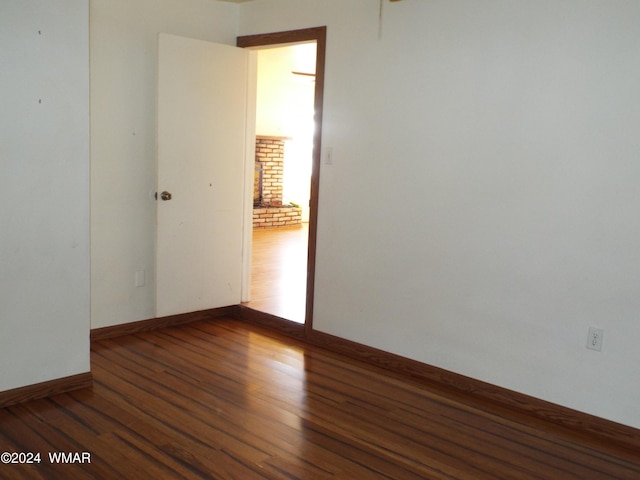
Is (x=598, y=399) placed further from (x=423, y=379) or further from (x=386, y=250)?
(x=386, y=250)

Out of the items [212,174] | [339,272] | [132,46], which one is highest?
[132,46]

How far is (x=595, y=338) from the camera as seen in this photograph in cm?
283

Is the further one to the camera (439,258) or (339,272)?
(339,272)

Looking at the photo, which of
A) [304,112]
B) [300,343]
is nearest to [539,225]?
[300,343]

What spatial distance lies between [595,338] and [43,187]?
2864 mm

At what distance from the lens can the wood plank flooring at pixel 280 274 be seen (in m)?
4.59

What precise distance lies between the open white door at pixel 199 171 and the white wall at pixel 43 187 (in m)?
1.06

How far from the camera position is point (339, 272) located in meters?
3.89

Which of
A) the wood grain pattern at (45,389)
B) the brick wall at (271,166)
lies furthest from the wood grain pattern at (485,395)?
the brick wall at (271,166)

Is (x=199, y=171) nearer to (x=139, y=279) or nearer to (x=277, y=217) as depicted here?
(x=139, y=279)

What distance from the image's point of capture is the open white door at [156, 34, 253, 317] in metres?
3.99

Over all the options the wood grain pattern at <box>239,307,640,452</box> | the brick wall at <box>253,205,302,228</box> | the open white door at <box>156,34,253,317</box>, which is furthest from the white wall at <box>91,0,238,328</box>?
the brick wall at <box>253,205,302,228</box>

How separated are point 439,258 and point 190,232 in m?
1.88

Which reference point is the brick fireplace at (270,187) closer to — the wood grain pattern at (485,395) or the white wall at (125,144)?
the white wall at (125,144)
